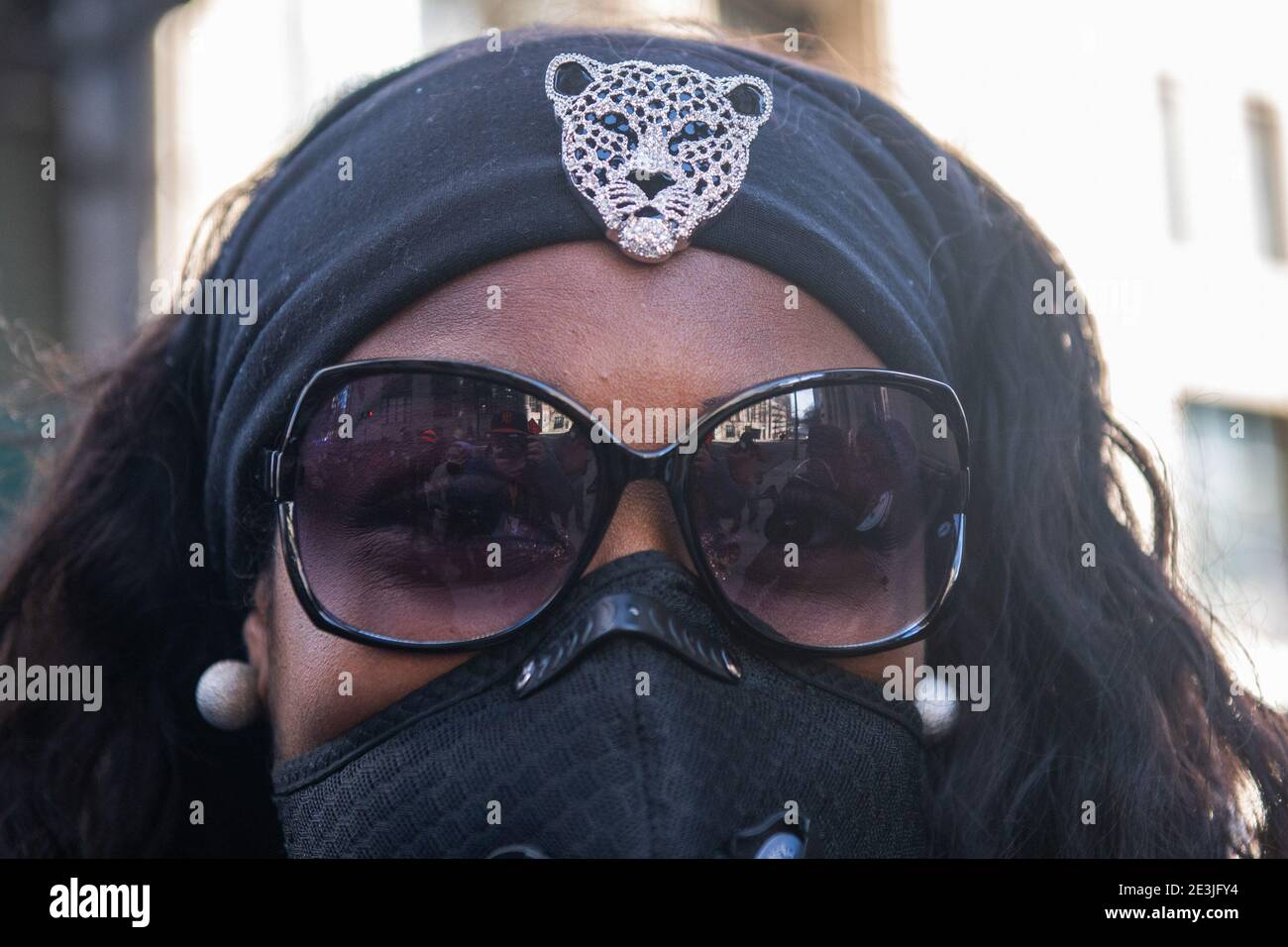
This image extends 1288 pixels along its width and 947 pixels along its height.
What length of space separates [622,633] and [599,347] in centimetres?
33

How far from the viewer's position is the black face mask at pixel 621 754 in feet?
4.08

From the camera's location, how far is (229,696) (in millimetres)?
1600

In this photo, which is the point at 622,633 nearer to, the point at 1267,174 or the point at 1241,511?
the point at 1241,511

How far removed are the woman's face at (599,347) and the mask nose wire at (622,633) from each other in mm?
74

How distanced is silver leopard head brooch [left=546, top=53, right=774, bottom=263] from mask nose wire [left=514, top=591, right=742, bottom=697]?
1.36 ft

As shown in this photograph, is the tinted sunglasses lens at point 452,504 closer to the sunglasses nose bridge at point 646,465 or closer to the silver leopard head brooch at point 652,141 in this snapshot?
the sunglasses nose bridge at point 646,465

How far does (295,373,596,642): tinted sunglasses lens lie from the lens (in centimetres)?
137

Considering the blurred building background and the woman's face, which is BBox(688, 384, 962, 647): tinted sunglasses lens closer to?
the woman's face

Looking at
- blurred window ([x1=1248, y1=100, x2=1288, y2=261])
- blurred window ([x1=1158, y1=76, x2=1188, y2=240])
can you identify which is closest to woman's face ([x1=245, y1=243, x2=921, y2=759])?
blurred window ([x1=1158, y1=76, x2=1188, y2=240])

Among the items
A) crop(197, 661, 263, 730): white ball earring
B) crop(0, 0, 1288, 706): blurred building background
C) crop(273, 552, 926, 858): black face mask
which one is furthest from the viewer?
crop(0, 0, 1288, 706): blurred building background

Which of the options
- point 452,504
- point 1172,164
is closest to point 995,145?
point 452,504

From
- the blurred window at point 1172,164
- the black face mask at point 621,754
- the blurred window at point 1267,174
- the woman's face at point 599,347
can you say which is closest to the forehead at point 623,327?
the woman's face at point 599,347

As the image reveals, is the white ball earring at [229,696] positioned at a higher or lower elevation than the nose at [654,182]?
lower
